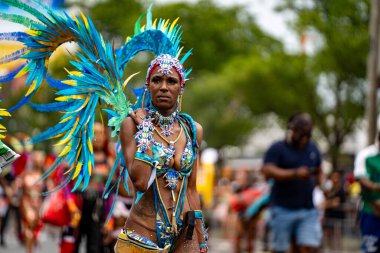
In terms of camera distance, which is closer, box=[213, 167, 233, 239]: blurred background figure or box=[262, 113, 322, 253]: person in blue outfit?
box=[262, 113, 322, 253]: person in blue outfit

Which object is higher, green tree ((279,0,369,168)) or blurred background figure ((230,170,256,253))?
green tree ((279,0,369,168))

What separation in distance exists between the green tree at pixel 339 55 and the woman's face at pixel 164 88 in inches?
970

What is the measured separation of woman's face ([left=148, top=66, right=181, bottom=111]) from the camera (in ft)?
21.9

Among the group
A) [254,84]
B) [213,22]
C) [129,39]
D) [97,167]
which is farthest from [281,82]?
[129,39]

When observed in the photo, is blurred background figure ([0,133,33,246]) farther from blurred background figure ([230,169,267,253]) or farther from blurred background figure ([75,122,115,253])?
blurred background figure ([75,122,115,253])

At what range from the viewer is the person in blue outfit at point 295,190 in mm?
11438

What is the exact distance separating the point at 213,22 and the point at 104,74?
54.6m

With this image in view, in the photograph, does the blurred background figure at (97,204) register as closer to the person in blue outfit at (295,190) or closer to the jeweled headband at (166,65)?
the person in blue outfit at (295,190)

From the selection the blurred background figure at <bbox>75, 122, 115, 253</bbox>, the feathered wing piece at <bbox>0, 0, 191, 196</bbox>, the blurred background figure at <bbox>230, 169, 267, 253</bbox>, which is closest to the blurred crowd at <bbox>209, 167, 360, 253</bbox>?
the blurred background figure at <bbox>230, 169, 267, 253</bbox>

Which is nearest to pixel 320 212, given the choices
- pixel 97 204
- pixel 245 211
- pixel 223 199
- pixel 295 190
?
pixel 245 211

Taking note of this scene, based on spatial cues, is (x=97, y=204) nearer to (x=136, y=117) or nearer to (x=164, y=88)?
(x=136, y=117)

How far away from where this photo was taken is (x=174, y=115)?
685 cm

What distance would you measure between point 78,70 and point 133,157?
1176mm

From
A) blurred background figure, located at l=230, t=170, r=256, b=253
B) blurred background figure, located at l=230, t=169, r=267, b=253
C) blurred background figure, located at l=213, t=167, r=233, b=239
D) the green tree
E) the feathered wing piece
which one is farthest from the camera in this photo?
the green tree
